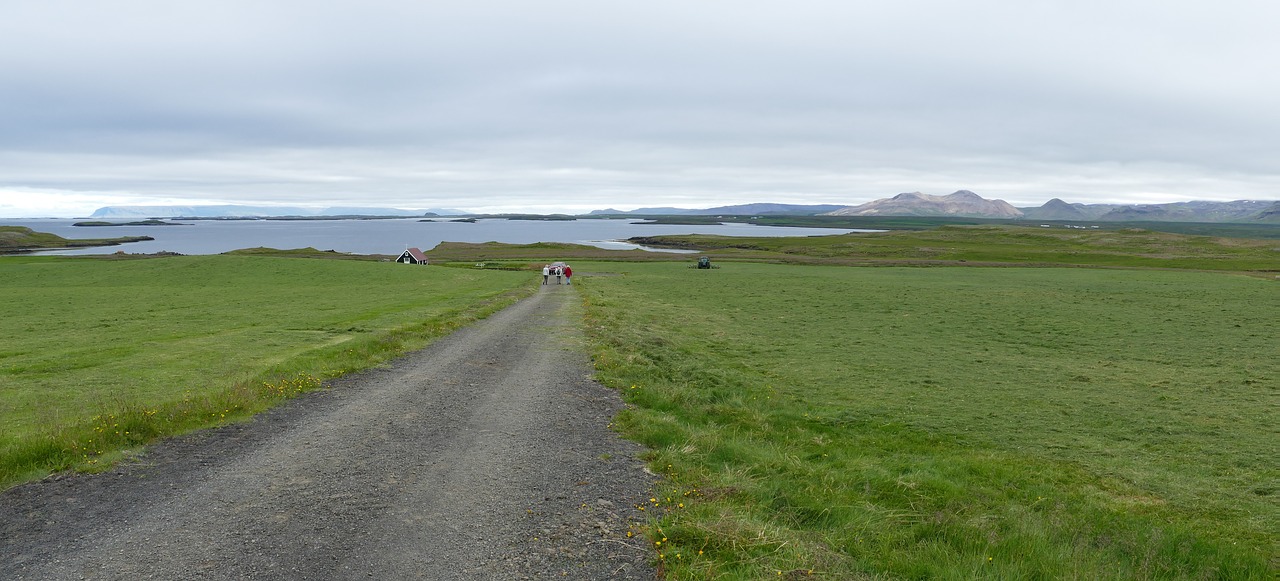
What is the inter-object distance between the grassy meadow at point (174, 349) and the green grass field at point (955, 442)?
29.1 feet

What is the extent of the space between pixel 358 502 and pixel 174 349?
62.6 ft

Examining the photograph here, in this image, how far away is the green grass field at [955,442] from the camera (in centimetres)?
927

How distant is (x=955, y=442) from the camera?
16578 mm

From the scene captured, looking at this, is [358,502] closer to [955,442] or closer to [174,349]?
[955,442]

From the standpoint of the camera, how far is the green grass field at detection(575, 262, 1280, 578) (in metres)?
9.27

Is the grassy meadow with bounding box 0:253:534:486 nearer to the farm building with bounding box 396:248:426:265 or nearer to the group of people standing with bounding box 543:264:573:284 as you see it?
the group of people standing with bounding box 543:264:573:284

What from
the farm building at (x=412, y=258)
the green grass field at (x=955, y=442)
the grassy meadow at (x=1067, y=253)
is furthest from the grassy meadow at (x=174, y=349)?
the grassy meadow at (x=1067, y=253)

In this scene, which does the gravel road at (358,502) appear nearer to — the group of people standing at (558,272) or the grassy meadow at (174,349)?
the grassy meadow at (174,349)

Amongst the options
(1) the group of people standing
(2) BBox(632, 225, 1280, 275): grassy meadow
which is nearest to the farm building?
(1) the group of people standing

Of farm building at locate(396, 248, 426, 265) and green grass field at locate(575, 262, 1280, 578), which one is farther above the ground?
farm building at locate(396, 248, 426, 265)

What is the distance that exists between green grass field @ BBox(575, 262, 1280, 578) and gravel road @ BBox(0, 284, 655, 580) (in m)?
1.25

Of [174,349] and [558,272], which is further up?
[558,272]

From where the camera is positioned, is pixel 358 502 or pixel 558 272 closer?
pixel 358 502

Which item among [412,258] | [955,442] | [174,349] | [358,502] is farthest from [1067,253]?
[358,502]
